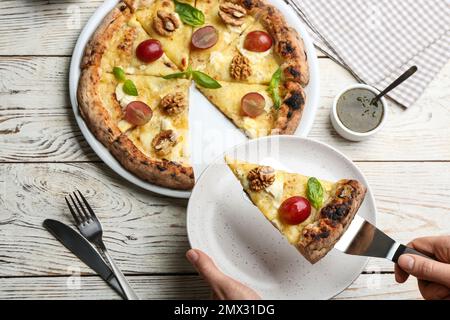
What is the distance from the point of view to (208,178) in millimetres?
3227

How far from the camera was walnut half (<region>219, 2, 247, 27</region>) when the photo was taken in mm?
3518

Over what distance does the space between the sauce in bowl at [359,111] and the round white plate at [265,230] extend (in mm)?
337

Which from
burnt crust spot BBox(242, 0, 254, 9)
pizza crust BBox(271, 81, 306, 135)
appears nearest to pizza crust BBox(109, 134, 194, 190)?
pizza crust BBox(271, 81, 306, 135)

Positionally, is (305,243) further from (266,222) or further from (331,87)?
(331,87)

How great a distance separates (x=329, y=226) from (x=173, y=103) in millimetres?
1046

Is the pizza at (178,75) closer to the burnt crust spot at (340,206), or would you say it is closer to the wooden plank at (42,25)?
the wooden plank at (42,25)

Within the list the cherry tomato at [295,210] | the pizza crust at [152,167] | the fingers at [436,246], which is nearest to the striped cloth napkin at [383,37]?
the fingers at [436,246]

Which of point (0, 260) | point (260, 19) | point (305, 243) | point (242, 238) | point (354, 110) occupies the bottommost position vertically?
point (0, 260)

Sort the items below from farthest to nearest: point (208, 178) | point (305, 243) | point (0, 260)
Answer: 1. point (0, 260)
2. point (208, 178)
3. point (305, 243)

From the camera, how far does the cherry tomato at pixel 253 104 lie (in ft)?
11.2

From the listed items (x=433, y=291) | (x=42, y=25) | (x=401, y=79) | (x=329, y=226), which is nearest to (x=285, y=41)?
(x=401, y=79)

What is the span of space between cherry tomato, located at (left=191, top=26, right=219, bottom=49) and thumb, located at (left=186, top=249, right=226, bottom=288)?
115 cm

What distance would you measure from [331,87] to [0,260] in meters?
2.03

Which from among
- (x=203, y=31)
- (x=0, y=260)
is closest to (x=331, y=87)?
(x=203, y=31)
